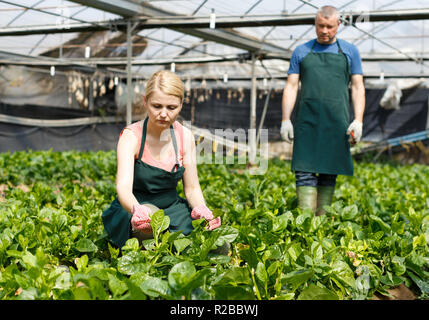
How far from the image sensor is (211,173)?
558 centimetres

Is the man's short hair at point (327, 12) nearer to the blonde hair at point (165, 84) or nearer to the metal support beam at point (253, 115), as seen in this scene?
the blonde hair at point (165, 84)

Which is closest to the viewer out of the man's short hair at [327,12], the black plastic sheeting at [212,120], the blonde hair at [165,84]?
the blonde hair at [165,84]

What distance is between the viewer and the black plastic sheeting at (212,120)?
11641 mm

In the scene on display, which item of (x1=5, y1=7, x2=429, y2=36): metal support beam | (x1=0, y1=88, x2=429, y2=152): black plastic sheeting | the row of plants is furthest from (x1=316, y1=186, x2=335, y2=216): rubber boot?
(x1=0, y1=88, x2=429, y2=152): black plastic sheeting

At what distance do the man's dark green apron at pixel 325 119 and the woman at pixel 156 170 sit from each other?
3.48 ft

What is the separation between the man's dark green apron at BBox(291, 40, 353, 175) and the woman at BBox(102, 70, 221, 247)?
41.8 inches

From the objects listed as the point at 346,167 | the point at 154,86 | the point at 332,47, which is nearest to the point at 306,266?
the point at 154,86

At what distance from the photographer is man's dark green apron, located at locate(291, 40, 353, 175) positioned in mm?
2875

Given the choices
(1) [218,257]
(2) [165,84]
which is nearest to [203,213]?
(1) [218,257]

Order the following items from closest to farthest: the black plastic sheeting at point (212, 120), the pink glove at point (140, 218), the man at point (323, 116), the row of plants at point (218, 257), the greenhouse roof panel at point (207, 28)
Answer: the row of plants at point (218, 257), the pink glove at point (140, 218), the man at point (323, 116), the greenhouse roof panel at point (207, 28), the black plastic sheeting at point (212, 120)

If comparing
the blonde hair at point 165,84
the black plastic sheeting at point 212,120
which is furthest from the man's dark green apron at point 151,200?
the black plastic sheeting at point 212,120

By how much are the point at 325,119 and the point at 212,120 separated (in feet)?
40.3

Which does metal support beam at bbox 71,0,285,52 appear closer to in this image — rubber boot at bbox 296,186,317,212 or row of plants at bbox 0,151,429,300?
row of plants at bbox 0,151,429,300
